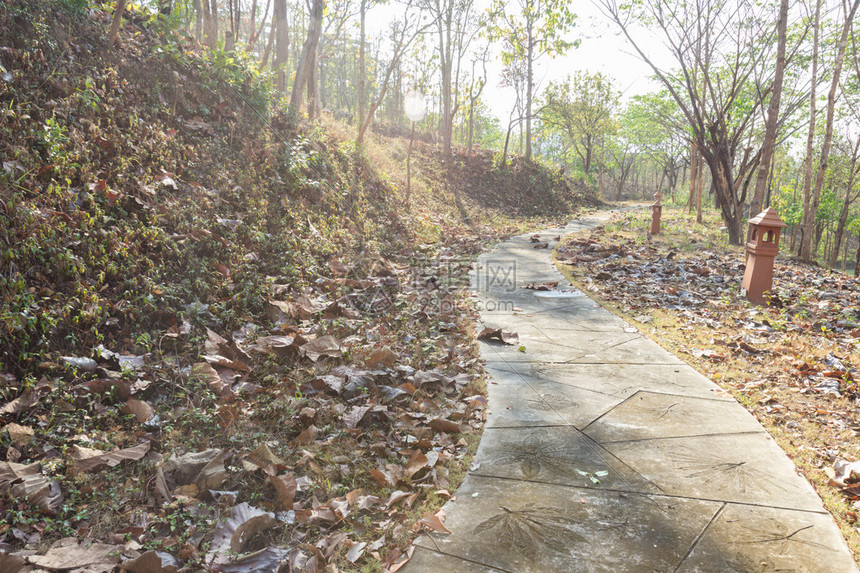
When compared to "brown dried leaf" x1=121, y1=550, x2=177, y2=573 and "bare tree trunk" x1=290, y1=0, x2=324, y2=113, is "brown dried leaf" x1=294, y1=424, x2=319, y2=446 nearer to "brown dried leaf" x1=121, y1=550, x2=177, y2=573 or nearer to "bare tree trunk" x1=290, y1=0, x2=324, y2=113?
"brown dried leaf" x1=121, y1=550, x2=177, y2=573

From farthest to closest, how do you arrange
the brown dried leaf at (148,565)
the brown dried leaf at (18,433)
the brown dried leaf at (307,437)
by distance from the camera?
1. the brown dried leaf at (307,437)
2. the brown dried leaf at (18,433)
3. the brown dried leaf at (148,565)

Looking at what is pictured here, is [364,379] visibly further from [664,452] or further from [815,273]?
[815,273]

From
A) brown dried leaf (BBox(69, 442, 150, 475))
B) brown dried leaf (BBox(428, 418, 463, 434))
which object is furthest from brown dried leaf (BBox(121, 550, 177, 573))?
brown dried leaf (BBox(428, 418, 463, 434))

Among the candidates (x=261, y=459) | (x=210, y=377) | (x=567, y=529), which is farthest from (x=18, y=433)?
(x=567, y=529)

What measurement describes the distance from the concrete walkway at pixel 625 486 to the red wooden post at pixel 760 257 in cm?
305

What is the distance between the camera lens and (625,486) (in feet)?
8.45

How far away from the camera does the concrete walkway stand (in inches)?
82.8

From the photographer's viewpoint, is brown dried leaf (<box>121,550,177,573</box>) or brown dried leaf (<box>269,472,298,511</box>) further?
brown dried leaf (<box>269,472,298,511</box>)

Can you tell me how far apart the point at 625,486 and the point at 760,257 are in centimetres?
531

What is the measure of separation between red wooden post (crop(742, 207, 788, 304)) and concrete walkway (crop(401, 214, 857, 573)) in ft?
10.00

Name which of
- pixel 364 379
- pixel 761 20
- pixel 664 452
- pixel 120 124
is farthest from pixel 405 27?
pixel 664 452

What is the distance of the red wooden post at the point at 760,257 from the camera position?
249 inches

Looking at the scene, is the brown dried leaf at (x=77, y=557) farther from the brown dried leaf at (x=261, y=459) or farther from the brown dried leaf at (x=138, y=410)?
the brown dried leaf at (x=138, y=410)

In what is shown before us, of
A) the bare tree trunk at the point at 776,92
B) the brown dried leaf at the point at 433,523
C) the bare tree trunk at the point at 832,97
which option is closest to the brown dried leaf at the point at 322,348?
the brown dried leaf at the point at 433,523
